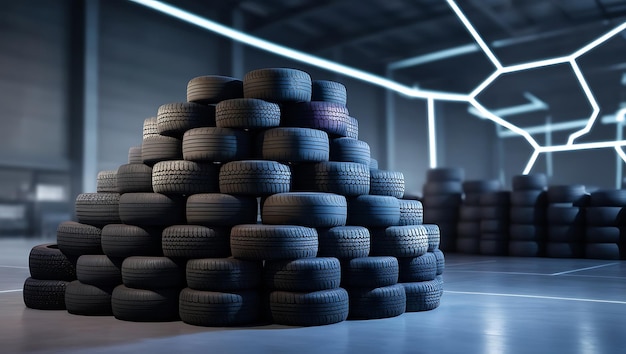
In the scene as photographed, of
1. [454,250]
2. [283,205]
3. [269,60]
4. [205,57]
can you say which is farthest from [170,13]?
[283,205]

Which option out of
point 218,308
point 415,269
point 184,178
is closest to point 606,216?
point 415,269

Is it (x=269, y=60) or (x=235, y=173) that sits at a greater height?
(x=269, y=60)

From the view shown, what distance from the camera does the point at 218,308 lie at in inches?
180

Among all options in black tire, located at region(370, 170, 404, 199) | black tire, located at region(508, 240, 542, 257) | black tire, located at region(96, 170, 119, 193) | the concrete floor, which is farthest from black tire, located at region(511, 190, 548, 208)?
black tire, located at region(96, 170, 119, 193)

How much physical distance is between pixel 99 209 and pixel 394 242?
96.2 inches

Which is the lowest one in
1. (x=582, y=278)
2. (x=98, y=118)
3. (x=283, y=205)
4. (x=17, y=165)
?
(x=582, y=278)

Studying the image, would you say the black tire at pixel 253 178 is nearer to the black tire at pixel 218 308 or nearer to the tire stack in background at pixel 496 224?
the black tire at pixel 218 308

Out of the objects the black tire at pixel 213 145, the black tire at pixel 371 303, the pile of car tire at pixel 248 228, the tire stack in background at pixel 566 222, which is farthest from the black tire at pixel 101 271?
the tire stack in background at pixel 566 222

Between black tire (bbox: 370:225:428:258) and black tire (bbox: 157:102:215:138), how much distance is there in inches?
64.5

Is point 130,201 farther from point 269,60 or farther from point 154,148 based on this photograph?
point 269,60

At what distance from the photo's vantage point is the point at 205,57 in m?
22.0

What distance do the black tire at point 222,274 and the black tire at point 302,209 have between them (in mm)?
379

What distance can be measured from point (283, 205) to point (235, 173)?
0.45 meters

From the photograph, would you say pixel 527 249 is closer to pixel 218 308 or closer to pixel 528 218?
pixel 528 218
